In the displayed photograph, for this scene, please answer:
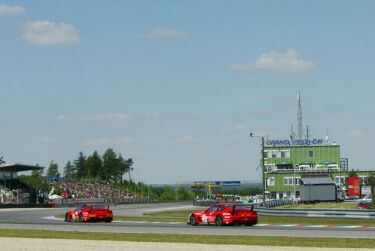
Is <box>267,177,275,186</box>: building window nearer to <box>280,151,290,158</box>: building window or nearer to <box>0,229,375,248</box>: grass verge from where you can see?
<box>280,151,290,158</box>: building window

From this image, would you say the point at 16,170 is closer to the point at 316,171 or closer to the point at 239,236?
the point at 316,171

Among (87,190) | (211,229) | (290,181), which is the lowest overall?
(211,229)

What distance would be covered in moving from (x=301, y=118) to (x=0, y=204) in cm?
9285

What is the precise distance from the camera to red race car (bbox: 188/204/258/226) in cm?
3809

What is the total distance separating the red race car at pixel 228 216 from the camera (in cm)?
3809

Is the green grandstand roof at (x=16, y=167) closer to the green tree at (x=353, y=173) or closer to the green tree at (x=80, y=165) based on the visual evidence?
the green tree at (x=353, y=173)

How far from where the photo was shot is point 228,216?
38219mm

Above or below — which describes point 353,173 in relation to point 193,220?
above

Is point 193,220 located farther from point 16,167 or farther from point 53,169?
point 53,169

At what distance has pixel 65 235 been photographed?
30.5 m

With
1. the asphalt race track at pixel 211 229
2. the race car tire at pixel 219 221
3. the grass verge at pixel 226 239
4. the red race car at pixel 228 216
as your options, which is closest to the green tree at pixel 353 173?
the asphalt race track at pixel 211 229

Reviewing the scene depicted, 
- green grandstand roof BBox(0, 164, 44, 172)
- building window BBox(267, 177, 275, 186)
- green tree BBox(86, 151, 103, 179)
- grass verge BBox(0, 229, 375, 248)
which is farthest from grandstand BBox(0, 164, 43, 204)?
green tree BBox(86, 151, 103, 179)

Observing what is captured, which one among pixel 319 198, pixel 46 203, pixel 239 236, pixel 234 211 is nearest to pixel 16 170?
pixel 46 203

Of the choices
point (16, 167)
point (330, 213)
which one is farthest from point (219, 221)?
point (16, 167)
